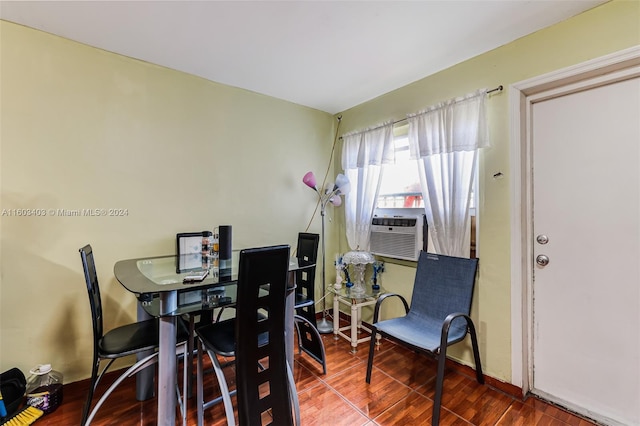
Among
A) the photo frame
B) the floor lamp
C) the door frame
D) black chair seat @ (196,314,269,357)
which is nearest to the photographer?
black chair seat @ (196,314,269,357)

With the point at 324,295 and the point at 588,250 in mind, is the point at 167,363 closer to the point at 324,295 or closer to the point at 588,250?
the point at 324,295

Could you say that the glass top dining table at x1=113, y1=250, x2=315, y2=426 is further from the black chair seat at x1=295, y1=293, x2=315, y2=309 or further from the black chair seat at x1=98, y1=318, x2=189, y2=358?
the black chair seat at x1=295, y1=293, x2=315, y2=309

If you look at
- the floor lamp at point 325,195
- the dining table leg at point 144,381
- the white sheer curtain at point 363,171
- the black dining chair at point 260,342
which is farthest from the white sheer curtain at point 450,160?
the dining table leg at point 144,381

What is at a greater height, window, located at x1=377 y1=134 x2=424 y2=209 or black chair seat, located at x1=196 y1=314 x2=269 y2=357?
window, located at x1=377 y1=134 x2=424 y2=209

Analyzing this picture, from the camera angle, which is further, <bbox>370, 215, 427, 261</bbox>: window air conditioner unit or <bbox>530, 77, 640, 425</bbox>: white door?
<bbox>370, 215, 427, 261</bbox>: window air conditioner unit

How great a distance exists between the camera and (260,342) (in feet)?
4.71

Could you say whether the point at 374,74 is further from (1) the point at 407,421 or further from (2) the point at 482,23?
(1) the point at 407,421

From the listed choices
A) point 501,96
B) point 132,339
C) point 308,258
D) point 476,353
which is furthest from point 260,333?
point 501,96

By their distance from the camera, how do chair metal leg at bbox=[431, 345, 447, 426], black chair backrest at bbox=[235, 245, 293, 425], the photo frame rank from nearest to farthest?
black chair backrest at bbox=[235, 245, 293, 425], chair metal leg at bbox=[431, 345, 447, 426], the photo frame

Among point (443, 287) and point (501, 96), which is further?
point (443, 287)

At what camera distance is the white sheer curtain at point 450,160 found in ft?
6.68

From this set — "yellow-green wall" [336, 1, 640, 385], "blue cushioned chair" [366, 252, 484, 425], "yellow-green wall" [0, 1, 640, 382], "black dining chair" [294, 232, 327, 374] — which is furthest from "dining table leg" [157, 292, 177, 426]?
"yellow-green wall" [336, 1, 640, 385]

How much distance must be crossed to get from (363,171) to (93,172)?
2.29m

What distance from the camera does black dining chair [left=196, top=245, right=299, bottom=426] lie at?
4.05ft
